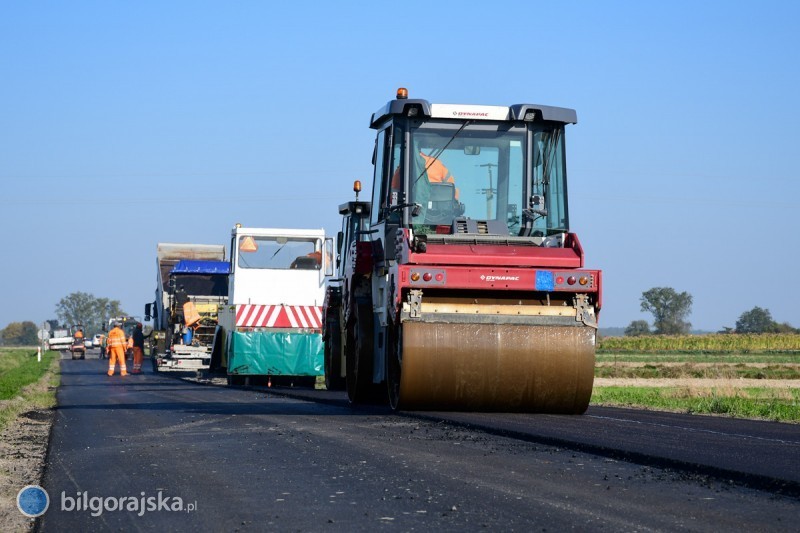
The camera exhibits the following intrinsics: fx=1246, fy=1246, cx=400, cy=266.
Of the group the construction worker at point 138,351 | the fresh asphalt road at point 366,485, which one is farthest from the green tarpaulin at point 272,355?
the fresh asphalt road at point 366,485

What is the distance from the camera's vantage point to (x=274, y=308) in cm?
2789

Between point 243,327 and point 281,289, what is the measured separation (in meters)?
1.60

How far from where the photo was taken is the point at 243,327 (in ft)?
90.5

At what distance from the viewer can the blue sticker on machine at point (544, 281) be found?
1386cm

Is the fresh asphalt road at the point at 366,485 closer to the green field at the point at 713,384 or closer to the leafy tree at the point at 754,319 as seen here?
the green field at the point at 713,384

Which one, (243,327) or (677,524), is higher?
(243,327)

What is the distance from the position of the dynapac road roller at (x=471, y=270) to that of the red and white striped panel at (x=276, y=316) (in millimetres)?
11408

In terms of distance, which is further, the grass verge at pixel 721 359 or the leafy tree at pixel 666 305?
the leafy tree at pixel 666 305

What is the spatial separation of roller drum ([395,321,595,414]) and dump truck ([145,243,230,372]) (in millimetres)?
19496

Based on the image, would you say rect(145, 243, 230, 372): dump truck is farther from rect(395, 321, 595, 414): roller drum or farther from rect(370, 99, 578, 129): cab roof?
rect(395, 321, 595, 414): roller drum

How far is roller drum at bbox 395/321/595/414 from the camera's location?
1362cm

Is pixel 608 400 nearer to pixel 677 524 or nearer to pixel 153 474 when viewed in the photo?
pixel 153 474

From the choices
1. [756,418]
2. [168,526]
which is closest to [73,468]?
[168,526]

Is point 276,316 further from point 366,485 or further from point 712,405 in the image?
point 366,485
